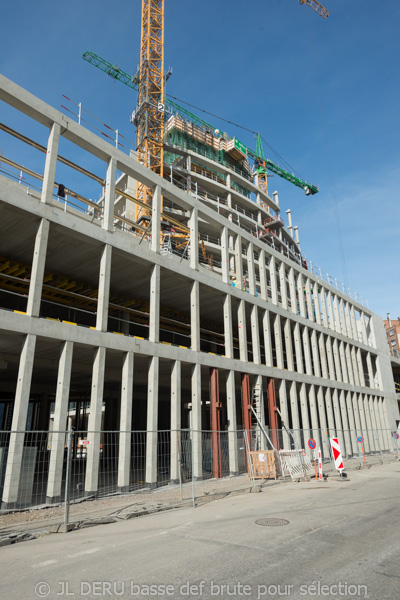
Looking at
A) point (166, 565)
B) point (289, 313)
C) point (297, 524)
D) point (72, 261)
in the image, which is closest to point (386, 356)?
point (289, 313)

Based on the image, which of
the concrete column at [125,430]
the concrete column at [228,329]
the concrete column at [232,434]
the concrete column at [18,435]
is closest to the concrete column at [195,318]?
the concrete column at [228,329]

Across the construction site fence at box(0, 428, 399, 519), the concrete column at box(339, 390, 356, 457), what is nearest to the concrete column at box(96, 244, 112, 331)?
the construction site fence at box(0, 428, 399, 519)

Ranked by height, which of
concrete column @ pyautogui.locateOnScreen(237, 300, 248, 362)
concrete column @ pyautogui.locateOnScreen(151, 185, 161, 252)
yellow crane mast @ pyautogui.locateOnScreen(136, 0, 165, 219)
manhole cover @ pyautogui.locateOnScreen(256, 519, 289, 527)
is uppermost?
yellow crane mast @ pyautogui.locateOnScreen(136, 0, 165, 219)

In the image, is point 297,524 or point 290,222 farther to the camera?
point 290,222

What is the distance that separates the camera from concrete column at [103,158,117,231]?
17.1 m

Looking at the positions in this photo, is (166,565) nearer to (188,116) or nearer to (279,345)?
(279,345)

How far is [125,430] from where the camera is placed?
14016 millimetres

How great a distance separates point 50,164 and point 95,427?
33.7 ft

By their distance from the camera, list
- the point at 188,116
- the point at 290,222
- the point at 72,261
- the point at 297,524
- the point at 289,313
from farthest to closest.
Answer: the point at 290,222, the point at 188,116, the point at 289,313, the point at 72,261, the point at 297,524

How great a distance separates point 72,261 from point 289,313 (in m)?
17.2

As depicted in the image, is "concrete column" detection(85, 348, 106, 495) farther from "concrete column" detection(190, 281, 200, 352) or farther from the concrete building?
"concrete column" detection(190, 281, 200, 352)

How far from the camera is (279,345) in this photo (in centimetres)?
2688

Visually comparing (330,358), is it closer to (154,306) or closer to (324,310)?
(324,310)

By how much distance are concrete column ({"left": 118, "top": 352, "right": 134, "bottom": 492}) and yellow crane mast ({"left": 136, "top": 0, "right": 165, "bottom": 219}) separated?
35813 millimetres
